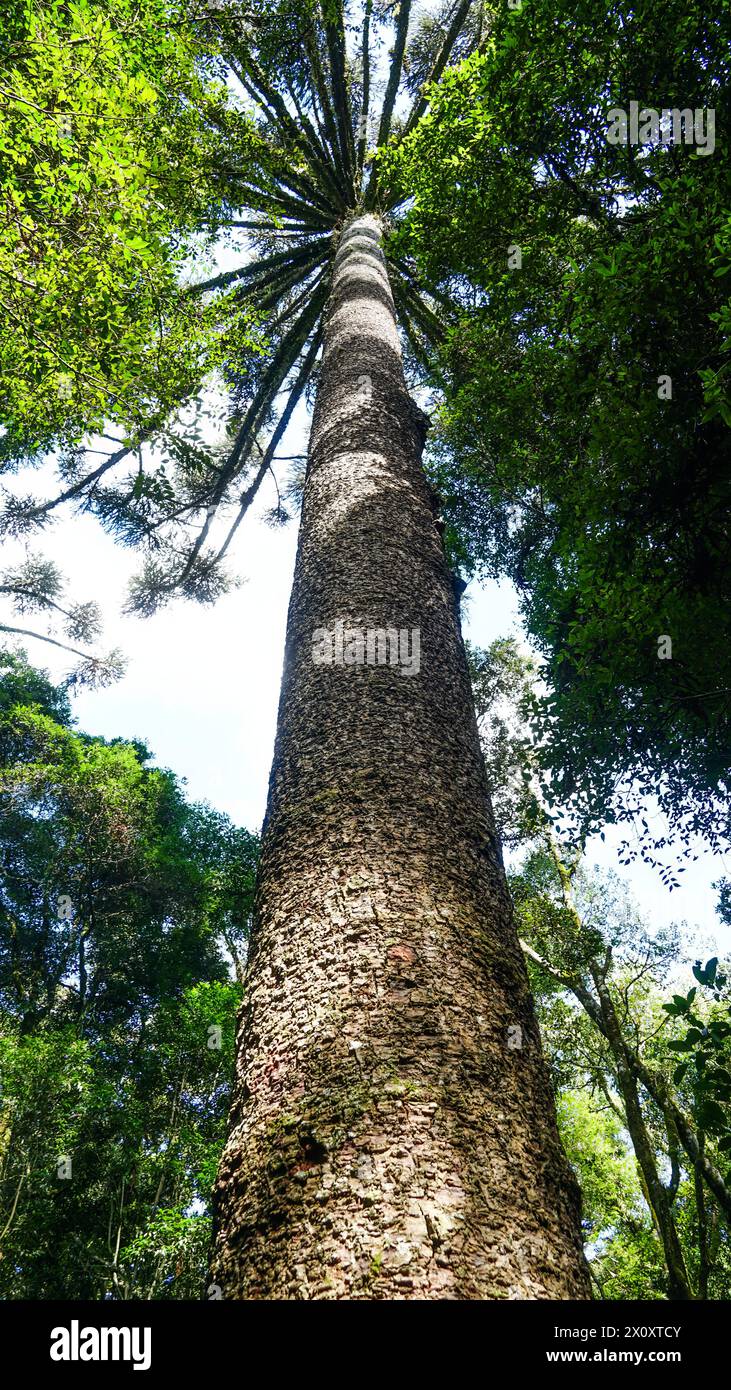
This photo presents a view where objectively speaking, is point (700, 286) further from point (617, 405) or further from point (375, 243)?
point (375, 243)

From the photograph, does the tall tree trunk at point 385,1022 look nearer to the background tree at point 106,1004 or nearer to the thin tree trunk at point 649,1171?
the thin tree trunk at point 649,1171

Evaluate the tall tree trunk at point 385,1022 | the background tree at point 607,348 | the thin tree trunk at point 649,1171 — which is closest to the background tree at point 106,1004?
the thin tree trunk at point 649,1171

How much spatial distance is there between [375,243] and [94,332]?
373 cm

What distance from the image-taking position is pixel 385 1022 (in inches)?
52.8

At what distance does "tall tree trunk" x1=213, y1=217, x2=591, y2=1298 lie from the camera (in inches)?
42.0

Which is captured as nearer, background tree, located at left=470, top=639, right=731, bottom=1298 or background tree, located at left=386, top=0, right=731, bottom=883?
background tree, located at left=386, top=0, right=731, bottom=883

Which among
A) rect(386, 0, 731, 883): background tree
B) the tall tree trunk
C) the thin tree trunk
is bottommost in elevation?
the thin tree trunk

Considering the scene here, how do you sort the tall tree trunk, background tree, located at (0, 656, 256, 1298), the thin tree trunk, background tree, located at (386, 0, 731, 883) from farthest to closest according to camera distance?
background tree, located at (0, 656, 256, 1298), the thin tree trunk, background tree, located at (386, 0, 731, 883), the tall tree trunk

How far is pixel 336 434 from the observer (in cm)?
357

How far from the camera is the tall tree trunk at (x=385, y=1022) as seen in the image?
1.07 m

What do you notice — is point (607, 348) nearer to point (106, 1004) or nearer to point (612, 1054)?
point (612, 1054)

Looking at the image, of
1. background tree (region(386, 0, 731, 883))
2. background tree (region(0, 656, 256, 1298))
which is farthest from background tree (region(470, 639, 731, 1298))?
background tree (region(0, 656, 256, 1298))

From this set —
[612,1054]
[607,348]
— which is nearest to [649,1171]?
[612,1054]

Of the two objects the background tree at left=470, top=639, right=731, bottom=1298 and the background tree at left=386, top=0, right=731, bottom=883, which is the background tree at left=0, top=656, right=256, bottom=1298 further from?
the background tree at left=386, top=0, right=731, bottom=883
